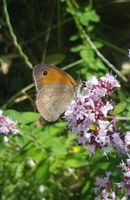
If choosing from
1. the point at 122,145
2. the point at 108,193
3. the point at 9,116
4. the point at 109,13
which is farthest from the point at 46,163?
the point at 109,13

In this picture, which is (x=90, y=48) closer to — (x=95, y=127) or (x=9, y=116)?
(x=9, y=116)

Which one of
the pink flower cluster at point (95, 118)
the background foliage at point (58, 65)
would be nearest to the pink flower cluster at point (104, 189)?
the background foliage at point (58, 65)

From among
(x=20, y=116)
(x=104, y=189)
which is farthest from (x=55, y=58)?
(x=104, y=189)

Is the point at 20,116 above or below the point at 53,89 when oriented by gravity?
below

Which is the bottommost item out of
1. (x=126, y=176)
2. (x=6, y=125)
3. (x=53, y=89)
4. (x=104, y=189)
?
(x=104, y=189)

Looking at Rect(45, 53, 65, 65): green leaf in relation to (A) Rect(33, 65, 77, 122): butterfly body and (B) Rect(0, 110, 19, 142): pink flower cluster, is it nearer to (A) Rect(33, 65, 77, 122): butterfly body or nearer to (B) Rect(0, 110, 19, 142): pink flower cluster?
(B) Rect(0, 110, 19, 142): pink flower cluster

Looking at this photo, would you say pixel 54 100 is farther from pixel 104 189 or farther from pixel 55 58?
pixel 55 58
